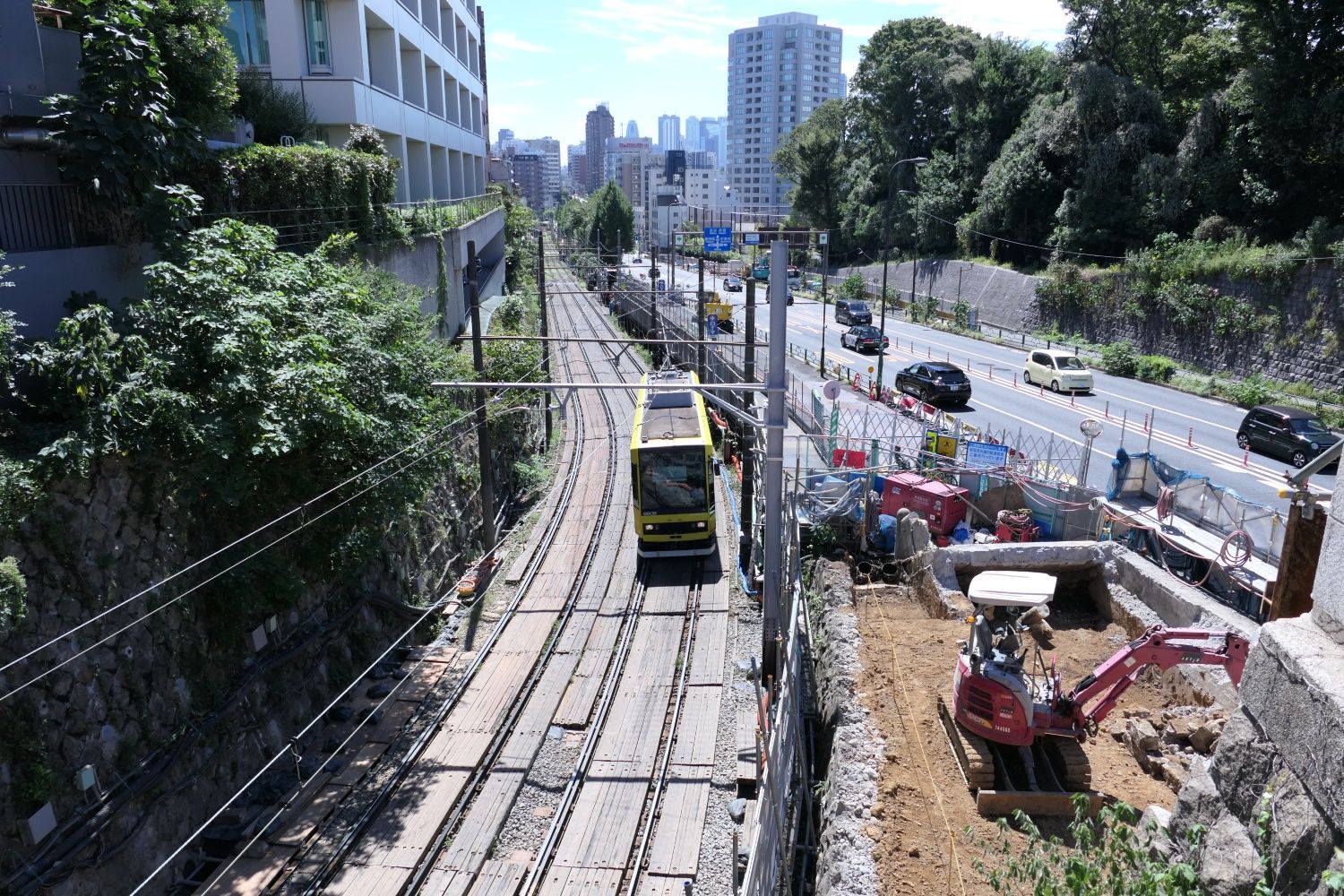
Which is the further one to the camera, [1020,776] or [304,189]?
[304,189]

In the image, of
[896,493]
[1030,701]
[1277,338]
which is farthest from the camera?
[1277,338]

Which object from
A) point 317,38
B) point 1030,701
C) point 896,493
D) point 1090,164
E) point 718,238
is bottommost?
point 896,493

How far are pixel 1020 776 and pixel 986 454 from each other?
1122 centimetres

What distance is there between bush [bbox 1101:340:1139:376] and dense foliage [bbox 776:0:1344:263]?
6.96 metres

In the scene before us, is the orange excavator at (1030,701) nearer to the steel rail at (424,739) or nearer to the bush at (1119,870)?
the bush at (1119,870)

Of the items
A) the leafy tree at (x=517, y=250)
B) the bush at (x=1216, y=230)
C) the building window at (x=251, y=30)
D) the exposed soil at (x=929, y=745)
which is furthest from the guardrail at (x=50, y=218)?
the leafy tree at (x=517, y=250)

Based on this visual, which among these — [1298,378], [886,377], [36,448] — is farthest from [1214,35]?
[36,448]

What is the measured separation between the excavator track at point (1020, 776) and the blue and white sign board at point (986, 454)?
10.4 metres

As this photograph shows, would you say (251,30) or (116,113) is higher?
(251,30)

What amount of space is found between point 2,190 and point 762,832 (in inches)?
491

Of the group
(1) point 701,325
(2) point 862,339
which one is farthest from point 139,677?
(2) point 862,339

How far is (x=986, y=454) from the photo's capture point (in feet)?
65.6

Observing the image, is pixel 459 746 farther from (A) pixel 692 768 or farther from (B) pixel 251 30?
(B) pixel 251 30

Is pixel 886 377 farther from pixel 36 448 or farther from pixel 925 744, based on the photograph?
pixel 36 448
